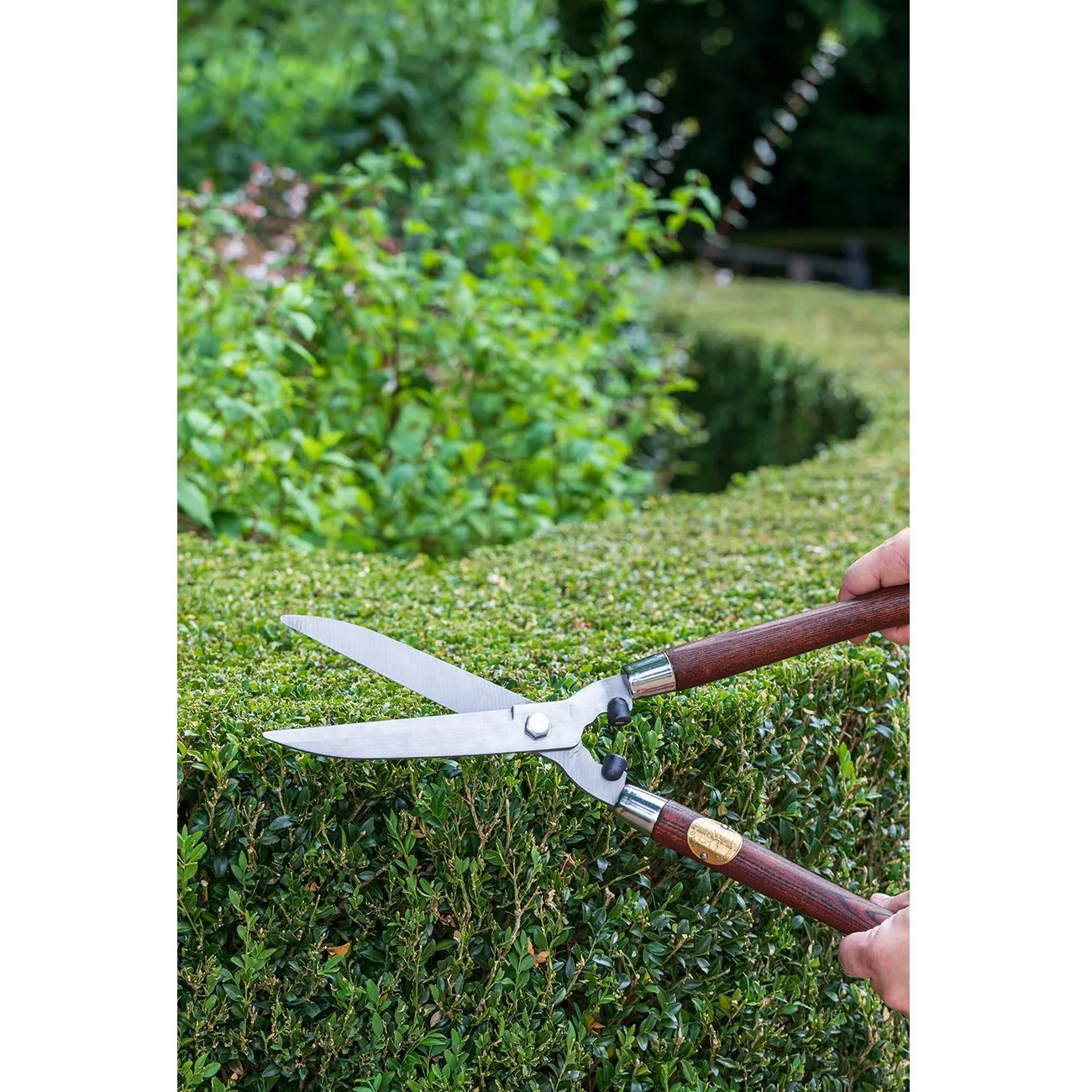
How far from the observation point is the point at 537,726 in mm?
1605

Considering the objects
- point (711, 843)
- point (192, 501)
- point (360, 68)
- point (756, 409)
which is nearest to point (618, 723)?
point (711, 843)

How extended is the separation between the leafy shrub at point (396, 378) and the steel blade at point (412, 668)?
154cm

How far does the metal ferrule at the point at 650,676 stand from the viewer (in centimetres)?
166

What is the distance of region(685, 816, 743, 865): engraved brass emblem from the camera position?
5.26 ft

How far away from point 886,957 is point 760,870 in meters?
0.22

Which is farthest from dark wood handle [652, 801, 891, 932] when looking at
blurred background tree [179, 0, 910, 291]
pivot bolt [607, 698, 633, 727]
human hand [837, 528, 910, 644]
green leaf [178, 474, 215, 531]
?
blurred background tree [179, 0, 910, 291]

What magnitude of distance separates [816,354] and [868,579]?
16.0 ft

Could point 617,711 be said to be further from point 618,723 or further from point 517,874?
point 517,874
